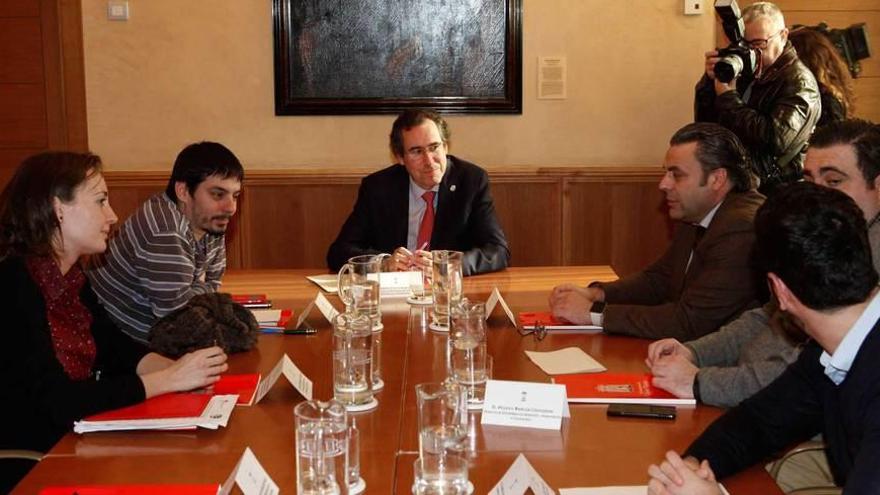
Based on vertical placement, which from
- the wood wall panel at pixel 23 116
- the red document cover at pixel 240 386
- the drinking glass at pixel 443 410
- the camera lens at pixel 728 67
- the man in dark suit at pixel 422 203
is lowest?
the red document cover at pixel 240 386

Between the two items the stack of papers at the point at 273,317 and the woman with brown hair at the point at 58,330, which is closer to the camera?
the woman with brown hair at the point at 58,330

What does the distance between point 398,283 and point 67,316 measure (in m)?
1.18

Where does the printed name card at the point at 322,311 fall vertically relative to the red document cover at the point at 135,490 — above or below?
above

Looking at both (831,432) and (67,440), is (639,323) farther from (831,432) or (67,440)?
(67,440)

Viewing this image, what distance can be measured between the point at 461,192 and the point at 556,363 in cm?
177

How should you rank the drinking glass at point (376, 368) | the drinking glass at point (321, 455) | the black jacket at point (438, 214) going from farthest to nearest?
1. the black jacket at point (438, 214)
2. the drinking glass at point (376, 368)
3. the drinking glass at point (321, 455)

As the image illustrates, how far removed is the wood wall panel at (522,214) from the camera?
527 centimetres

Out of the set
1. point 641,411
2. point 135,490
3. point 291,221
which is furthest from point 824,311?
point 291,221

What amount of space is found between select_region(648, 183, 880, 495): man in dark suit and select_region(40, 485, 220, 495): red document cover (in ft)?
2.44

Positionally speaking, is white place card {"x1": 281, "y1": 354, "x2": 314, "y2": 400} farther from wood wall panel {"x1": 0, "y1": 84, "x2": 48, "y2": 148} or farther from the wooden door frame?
wood wall panel {"x1": 0, "y1": 84, "x2": 48, "y2": 148}

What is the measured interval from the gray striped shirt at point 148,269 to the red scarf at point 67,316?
11.6 inches

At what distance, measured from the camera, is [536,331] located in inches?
104

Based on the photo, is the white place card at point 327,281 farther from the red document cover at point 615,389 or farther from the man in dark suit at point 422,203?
the red document cover at point 615,389

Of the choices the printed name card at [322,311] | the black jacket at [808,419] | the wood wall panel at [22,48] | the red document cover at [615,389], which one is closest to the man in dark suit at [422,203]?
the printed name card at [322,311]
